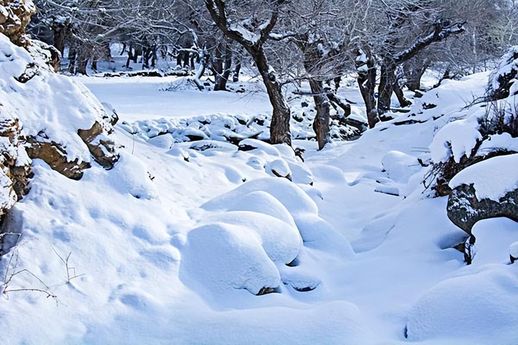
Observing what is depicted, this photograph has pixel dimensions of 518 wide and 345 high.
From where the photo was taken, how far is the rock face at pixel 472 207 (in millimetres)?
4027

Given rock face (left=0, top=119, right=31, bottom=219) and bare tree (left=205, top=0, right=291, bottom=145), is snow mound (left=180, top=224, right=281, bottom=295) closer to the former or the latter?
rock face (left=0, top=119, right=31, bottom=219)

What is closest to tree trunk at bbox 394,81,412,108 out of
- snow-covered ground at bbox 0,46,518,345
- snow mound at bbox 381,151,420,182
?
snow mound at bbox 381,151,420,182

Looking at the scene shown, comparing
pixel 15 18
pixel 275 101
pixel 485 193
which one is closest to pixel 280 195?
pixel 485 193

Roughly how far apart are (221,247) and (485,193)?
7.25 ft

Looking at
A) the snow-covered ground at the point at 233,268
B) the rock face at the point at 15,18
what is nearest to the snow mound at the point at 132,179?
the snow-covered ground at the point at 233,268

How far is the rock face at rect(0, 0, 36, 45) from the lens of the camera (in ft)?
15.3

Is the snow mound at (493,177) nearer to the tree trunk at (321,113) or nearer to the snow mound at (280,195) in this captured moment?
the snow mound at (280,195)

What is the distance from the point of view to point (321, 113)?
12.4 m

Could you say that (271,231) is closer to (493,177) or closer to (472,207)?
(472,207)

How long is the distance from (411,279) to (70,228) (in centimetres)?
261

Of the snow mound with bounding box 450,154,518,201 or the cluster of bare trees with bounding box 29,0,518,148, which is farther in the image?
the cluster of bare trees with bounding box 29,0,518,148

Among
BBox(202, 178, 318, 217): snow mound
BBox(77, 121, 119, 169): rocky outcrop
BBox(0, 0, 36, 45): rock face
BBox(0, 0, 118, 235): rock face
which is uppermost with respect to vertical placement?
BBox(0, 0, 36, 45): rock face

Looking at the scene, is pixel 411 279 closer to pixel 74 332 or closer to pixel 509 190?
pixel 509 190

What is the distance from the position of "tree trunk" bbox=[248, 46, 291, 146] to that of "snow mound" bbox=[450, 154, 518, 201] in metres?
5.57
